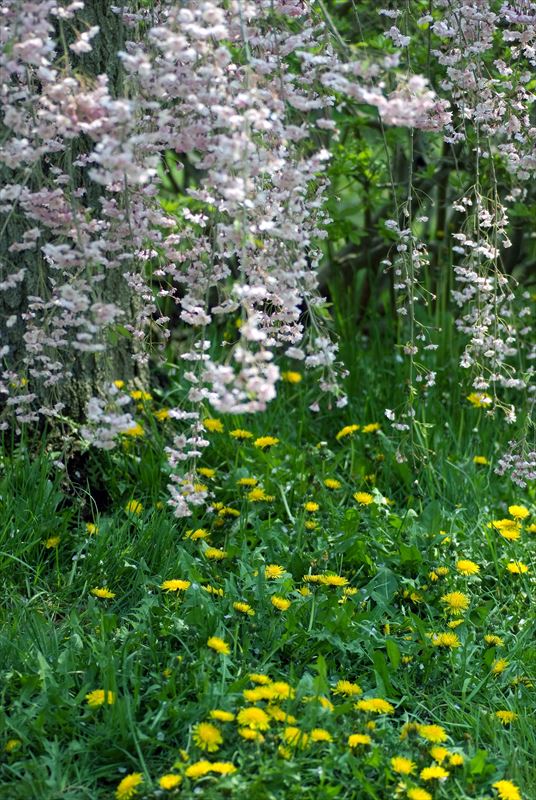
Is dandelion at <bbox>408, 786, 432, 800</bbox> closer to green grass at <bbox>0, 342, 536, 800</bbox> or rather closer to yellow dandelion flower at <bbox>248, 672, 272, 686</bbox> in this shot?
green grass at <bbox>0, 342, 536, 800</bbox>

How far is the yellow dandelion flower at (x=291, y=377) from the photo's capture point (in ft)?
13.5

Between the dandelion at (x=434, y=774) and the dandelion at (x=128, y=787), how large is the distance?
0.59 metres

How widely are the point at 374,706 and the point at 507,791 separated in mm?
337

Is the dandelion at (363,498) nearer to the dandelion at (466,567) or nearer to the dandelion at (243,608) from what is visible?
the dandelion at (466,567)

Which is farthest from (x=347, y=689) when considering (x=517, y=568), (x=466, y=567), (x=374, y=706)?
(x=517, y=568)

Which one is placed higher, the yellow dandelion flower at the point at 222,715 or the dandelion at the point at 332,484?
the dandelion at the point at 332,484

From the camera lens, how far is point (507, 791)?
2.24 meters

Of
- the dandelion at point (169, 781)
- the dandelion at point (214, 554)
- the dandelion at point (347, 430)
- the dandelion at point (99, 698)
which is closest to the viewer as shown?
the dandelion at point (169, 781)

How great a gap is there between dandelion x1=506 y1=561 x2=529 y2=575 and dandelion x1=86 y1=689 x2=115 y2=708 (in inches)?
51.8

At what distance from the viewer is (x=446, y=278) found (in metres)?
4.87

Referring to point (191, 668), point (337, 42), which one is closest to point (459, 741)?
point (191, 668)

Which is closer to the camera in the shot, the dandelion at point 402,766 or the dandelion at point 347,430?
the dandelion at point 402,766

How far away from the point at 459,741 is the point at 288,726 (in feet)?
1.57

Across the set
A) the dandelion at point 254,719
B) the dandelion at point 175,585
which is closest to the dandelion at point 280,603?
the dandelion at point 175,585
